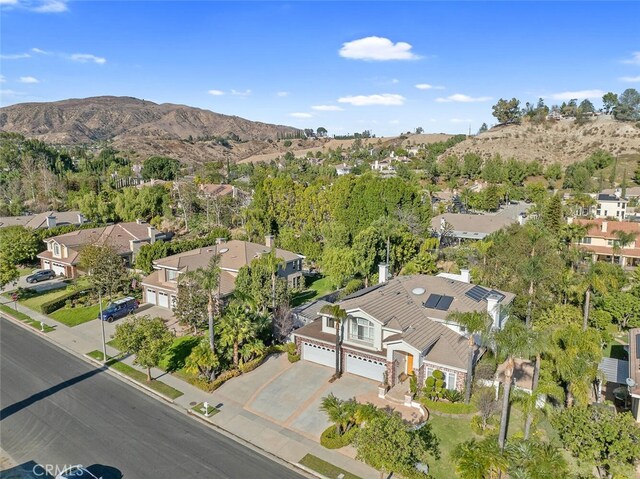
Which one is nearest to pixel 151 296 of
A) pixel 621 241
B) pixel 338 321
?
pixel 338 321

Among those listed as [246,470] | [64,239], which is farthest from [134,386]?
[64,239]

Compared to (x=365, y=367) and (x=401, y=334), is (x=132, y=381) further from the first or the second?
(x=401, y=334)

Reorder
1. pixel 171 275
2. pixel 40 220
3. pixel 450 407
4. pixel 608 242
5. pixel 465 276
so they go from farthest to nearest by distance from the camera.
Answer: pixel 40 220, pixel 608 242, pixel 171 275, pixel 465 276, pixel 450 407

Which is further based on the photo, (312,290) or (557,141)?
(557,141)

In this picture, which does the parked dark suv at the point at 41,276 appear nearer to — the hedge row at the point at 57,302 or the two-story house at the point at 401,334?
the hedge row at the point at 57,302

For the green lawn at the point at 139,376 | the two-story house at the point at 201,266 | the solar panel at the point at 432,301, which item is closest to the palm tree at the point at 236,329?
the green lawn at the point at 139,376

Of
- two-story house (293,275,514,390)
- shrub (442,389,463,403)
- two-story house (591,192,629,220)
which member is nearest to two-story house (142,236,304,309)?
two-story house (293,275,514,390)
